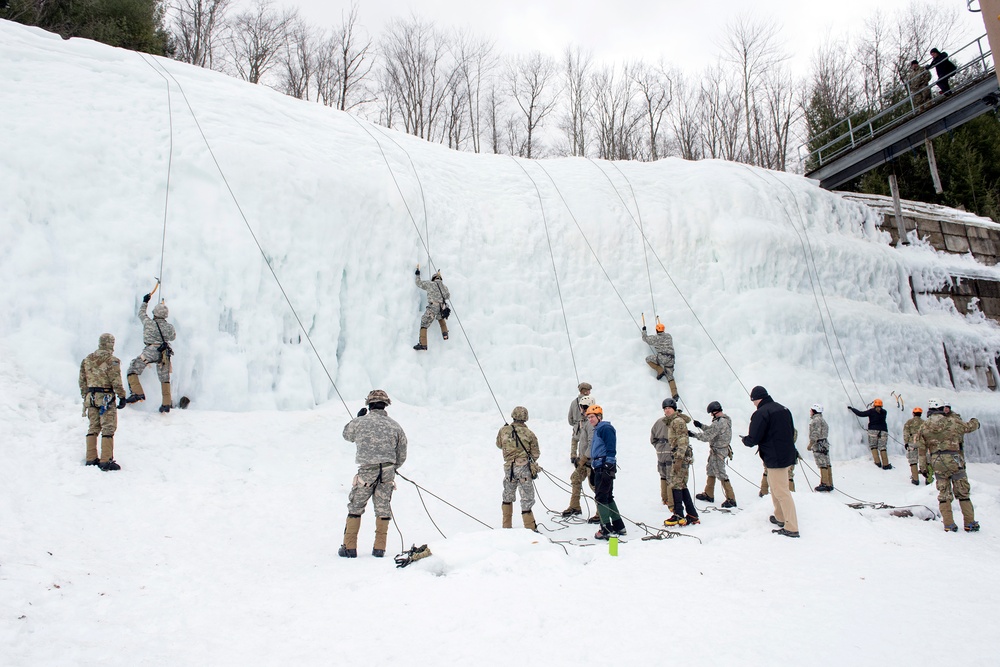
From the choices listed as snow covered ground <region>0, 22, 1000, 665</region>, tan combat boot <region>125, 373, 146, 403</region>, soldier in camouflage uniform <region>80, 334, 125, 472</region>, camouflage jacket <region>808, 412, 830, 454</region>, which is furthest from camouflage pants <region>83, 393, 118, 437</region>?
camouflage jacket <region>808, 412, 830, 454</region>

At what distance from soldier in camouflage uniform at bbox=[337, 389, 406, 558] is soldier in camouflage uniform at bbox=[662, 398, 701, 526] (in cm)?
392

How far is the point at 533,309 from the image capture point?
13.7m

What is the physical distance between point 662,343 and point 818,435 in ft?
12.0

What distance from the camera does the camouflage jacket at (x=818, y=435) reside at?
11.6m

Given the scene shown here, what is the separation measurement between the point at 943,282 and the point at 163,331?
22.7 metres

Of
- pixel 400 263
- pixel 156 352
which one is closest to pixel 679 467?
pixel 400 263

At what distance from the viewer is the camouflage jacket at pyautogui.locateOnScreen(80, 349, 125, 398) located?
24.1ft

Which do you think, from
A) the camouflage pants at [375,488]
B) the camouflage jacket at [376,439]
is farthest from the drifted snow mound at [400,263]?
the camouflage pants at [375,488]

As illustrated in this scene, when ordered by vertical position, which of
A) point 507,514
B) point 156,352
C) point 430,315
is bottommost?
point 507,514

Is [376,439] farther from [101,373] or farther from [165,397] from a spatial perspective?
[165,397]

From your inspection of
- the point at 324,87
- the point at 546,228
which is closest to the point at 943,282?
the point at 546,228

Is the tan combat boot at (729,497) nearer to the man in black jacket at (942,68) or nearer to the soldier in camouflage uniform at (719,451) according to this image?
the soldier in camouflage uniform at (719,451)

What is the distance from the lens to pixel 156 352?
9031 millimetres

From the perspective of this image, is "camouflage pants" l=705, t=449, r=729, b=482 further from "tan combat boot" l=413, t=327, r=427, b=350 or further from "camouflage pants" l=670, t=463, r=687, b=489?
"tan combat boot" l=413, t=327, r=427, b=350
